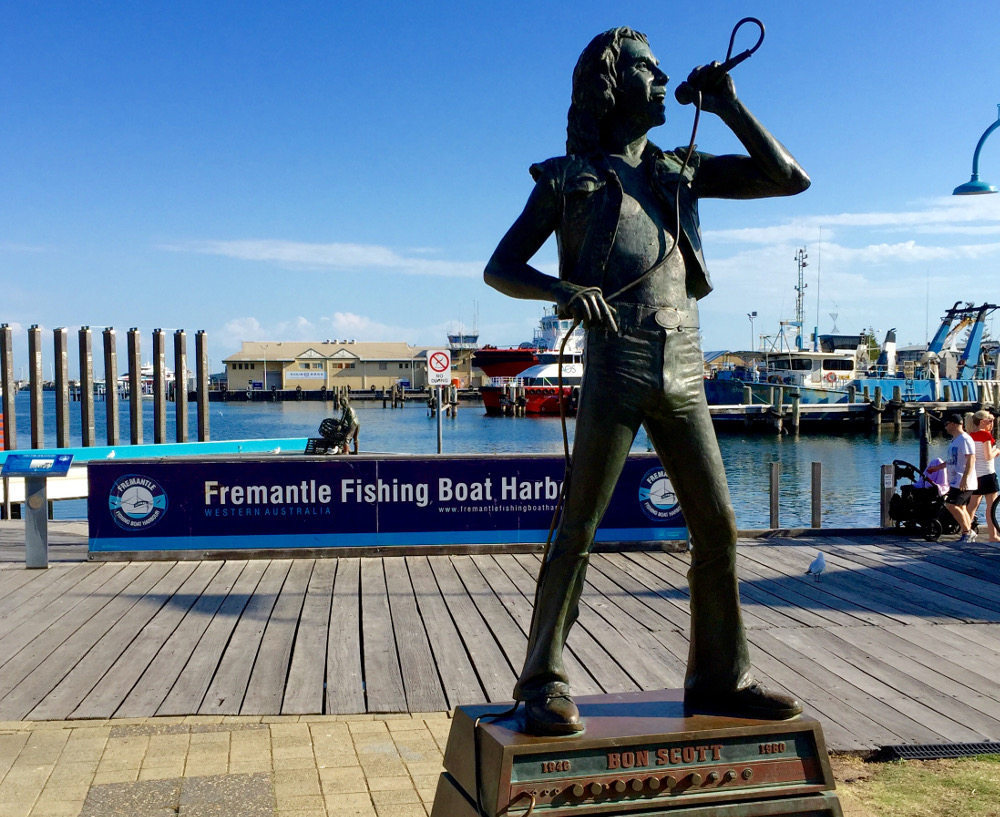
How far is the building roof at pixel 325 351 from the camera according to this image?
4761 inches

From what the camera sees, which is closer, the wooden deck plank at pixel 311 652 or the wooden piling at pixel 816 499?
the wooden deck plank at pixel 311 652

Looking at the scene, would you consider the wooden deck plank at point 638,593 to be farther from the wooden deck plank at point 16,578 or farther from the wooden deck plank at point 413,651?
the wooden deck plank at point 16,578

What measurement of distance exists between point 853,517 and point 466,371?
93.5m

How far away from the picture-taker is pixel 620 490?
1042 centimetres

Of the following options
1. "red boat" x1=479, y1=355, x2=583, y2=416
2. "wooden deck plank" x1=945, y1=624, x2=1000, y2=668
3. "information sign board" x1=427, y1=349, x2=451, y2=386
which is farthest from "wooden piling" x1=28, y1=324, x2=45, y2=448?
"red boat" x1=479, y1=355, x2=583, y2=416

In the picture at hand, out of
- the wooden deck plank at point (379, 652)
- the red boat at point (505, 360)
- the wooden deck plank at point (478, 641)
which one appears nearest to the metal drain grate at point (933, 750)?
the wooden deck plank at point (478, 641)

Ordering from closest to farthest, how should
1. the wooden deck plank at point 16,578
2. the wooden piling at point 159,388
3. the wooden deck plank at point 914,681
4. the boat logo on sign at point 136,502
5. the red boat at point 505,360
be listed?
the wooden deck plank at point 914,681
the wooden deck plank at point 16,578
the boat logo on sign at point 136,502
the wooden piling at point 159,388
the red boat at point 505,360

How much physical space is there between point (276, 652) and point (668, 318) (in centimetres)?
415

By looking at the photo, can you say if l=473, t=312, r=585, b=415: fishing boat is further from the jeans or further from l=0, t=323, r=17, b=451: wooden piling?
the jeans

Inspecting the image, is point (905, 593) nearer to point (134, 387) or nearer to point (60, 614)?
point (60, 614)

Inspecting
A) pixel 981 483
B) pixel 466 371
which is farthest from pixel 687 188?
pixel 466 371

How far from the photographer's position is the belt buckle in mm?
3668

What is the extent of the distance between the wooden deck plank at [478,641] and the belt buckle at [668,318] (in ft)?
9.28

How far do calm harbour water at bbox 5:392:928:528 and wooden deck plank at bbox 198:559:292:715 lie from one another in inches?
522
